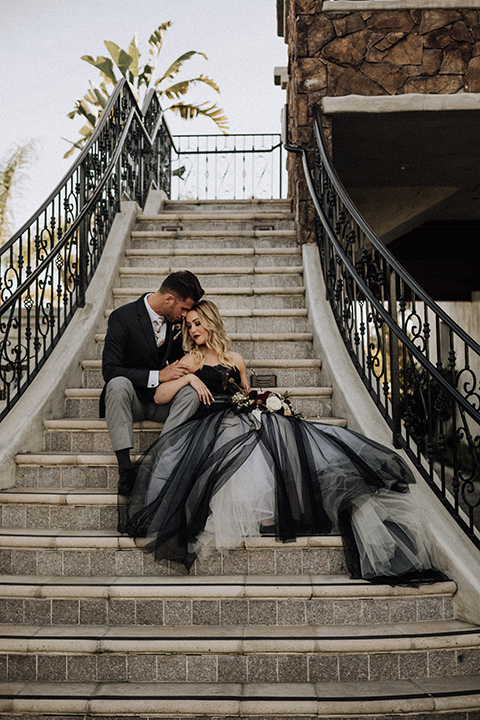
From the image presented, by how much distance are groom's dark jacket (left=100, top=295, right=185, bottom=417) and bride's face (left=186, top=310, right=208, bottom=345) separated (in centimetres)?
19

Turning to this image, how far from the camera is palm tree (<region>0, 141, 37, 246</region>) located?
1097 cm

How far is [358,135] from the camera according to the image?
5.96 m

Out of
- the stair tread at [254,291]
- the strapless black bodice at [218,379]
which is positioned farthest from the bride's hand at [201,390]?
the stair tread at [254,291]

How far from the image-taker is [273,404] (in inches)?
132

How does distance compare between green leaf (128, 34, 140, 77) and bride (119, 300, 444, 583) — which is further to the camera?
green leaf (128, 34, 140, 77)

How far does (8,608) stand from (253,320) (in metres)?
3.07

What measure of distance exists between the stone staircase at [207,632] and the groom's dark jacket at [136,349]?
0.69 meters

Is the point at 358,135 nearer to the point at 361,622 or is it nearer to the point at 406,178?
the point at 406,178

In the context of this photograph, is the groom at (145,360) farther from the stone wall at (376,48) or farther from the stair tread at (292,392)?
the stone wall at (376,48)

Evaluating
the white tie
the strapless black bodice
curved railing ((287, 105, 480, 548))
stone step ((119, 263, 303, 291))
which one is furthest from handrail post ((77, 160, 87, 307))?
curved railing ((287, 105, 480, 548))

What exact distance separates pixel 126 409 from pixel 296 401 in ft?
4.51

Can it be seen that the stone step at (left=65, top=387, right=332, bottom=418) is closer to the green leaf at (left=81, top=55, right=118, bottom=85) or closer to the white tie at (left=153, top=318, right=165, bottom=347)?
the white tie at (left=153, top=318, right=165, bottom=347)

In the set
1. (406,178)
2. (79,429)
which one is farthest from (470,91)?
(79,429)

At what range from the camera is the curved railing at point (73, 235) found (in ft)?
13.8
